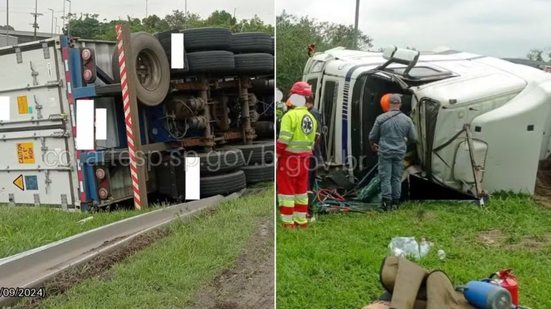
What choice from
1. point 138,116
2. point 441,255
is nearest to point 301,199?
point 441,255

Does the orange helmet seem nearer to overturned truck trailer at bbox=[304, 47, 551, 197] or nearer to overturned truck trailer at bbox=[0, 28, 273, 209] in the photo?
overturned truck trailer at bbox=[304, 47, 551, 197]

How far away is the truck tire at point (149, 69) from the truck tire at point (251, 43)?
21.2 inches

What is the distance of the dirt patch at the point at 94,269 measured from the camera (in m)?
2.51

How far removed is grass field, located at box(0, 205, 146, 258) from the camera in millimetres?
2930

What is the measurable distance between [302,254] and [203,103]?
1545mm

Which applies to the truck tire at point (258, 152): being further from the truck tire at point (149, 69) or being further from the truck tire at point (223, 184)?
the truck tire at point (149, 69)

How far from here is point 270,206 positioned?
387 centimetres

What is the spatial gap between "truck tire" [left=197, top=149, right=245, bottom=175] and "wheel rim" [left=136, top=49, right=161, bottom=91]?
28.6 inches

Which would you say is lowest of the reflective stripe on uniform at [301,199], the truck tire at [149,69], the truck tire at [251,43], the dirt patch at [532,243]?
the dirt patch at [532,243]

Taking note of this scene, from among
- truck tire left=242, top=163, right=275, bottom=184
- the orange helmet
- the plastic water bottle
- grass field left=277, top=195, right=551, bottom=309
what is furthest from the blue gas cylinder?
the orange helmet

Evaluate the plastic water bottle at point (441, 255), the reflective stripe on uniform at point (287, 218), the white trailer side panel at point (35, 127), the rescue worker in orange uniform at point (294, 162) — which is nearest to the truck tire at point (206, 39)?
the rescue worker in orange uniform at point (294, 162)

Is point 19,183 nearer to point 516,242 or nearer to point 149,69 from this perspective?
point 149,69

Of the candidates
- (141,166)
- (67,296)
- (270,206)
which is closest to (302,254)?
(270,206)

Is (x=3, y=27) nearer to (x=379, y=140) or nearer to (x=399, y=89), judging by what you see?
(x=379, y=140)
